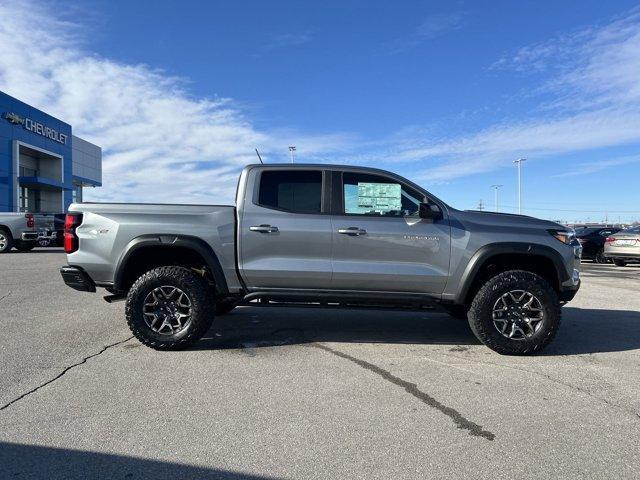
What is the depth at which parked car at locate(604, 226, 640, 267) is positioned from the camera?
53.8ft

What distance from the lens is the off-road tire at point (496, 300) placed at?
5.11 meters

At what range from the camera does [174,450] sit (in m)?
3.06

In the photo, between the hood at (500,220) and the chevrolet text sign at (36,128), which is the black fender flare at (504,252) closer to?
the hood at (500,220)

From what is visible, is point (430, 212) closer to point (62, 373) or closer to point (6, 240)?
point (62, 373)

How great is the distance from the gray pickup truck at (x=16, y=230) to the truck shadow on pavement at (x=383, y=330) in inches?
549

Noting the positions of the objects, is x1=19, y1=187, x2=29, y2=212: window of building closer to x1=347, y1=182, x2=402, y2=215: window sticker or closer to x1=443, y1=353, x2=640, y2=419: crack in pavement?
x1=347, y1=182, x2=402, y2=215: window sticker

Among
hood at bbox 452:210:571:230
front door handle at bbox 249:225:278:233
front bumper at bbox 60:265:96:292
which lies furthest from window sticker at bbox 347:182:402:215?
front bumper at bbox 60:265:96:292

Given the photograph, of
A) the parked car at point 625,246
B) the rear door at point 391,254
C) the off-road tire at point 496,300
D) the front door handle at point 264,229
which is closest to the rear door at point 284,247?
the front door handle at point 264,229

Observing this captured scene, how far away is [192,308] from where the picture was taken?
5176 mm

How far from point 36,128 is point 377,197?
4148 cm

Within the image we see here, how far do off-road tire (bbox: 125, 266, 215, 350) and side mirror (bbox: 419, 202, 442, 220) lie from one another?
251cm

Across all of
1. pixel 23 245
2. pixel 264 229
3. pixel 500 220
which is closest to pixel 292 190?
pixel 264 229

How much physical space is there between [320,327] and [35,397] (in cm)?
344

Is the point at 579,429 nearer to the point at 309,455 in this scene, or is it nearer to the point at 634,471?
the point at 634,471
